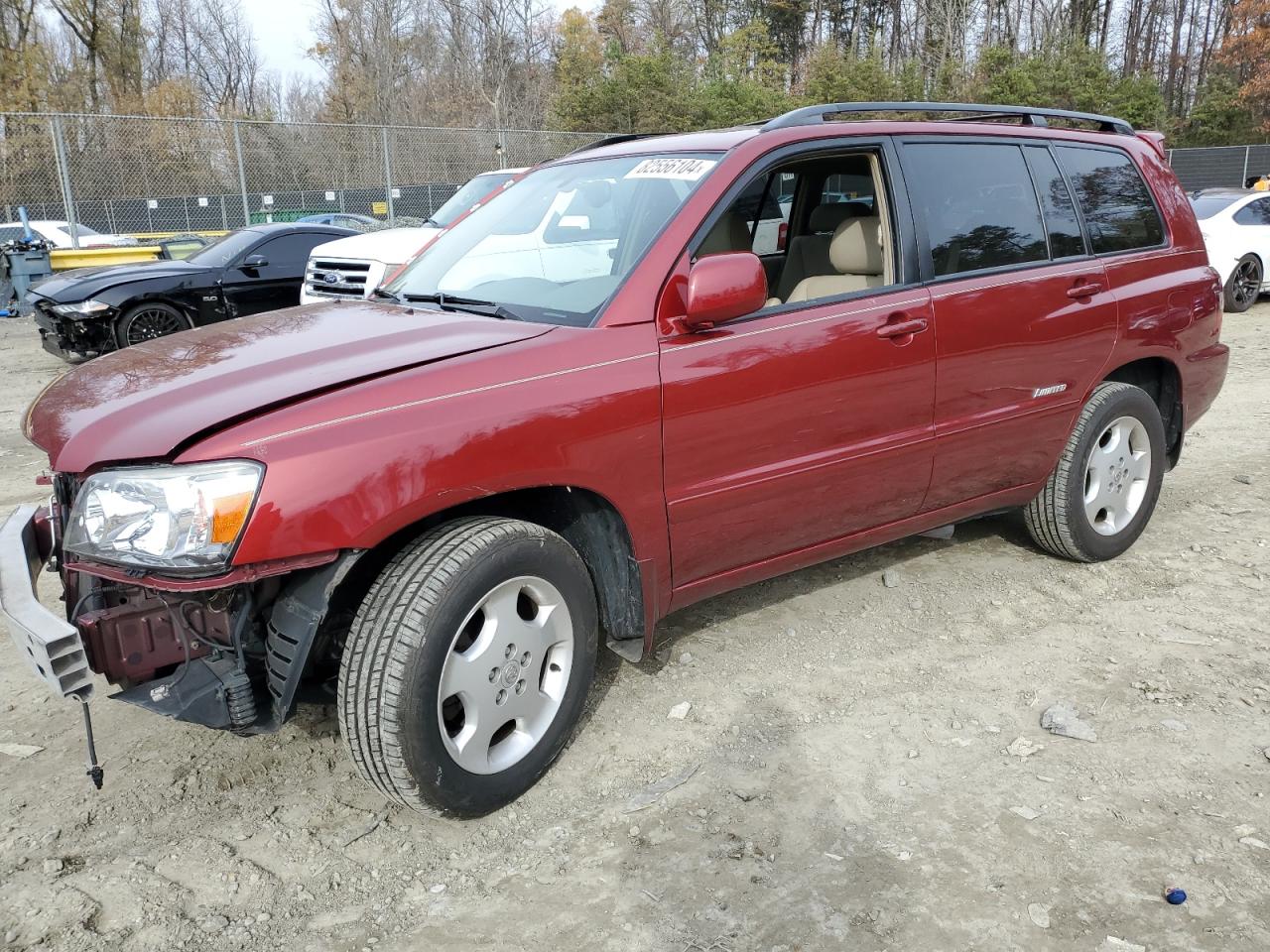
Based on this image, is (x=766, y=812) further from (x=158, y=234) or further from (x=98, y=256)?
(x=158, y=234)

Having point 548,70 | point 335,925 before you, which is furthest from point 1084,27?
point 335,925

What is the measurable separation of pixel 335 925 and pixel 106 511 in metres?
1.13

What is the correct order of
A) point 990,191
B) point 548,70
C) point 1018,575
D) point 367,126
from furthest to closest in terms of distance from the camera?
1. point 548,70
2. point 367,126
3. point 1018,575
4. point 990,191

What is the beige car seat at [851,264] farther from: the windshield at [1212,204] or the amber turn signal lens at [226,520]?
the windshield at [1212,204]

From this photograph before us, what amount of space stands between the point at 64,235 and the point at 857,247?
57.0 ft

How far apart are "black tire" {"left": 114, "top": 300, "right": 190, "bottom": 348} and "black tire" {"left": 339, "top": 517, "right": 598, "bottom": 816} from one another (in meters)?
8.46

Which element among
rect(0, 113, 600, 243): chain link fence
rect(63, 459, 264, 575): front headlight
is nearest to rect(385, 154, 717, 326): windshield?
rect(63, 459, 264, 575): front headlight

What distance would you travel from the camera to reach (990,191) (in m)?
3.96

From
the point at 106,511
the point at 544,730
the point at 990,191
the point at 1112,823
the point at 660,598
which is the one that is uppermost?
the point at 990,191

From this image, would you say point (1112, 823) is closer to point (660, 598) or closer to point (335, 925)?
point (660, 598)

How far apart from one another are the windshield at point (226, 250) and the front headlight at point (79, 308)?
1394 mm

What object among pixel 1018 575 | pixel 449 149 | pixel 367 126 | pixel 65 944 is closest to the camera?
pixel 65 944

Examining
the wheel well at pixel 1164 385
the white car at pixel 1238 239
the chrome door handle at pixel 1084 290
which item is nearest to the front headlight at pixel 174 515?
the chrome door handle at pixel 1084 290

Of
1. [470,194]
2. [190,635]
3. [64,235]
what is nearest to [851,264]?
[190,635]
